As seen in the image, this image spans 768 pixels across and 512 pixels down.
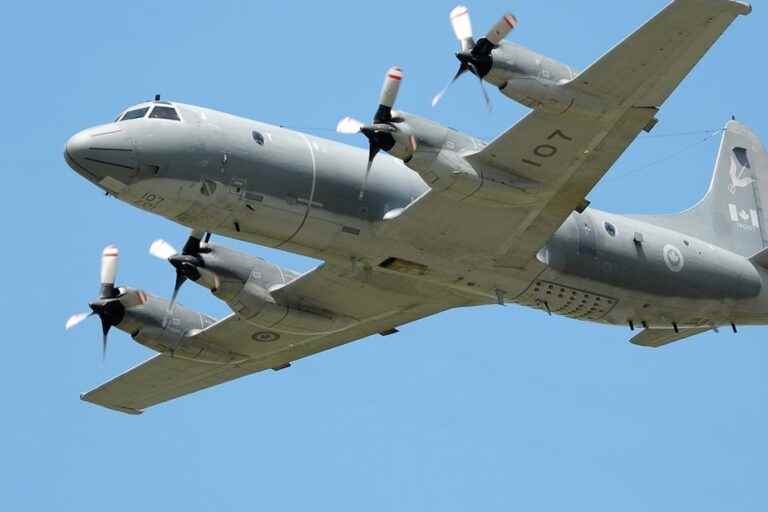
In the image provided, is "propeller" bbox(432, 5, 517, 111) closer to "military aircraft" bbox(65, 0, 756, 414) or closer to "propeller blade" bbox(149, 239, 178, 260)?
"military aircraft" bbox(65, 0, 756, 414)

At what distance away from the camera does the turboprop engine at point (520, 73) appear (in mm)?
29953

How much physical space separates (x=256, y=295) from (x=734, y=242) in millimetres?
12622

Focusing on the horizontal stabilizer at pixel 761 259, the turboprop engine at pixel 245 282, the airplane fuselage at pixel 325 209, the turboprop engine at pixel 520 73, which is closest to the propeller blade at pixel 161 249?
the turboprop engine at pixel 245 282

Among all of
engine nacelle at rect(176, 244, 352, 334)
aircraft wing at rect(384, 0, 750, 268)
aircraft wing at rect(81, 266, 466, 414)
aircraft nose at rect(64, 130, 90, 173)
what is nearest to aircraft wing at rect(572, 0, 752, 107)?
aircraft wing at rect(384, 0, 750, 268)

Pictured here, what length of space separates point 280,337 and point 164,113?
7.75 meters

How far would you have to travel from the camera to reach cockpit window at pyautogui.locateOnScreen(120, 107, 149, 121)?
1249 inches

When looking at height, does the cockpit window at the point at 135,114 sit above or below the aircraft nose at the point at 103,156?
above

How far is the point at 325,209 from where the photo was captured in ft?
105

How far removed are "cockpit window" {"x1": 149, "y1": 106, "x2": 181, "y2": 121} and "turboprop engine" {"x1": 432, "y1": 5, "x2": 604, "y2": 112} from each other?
17.7ft

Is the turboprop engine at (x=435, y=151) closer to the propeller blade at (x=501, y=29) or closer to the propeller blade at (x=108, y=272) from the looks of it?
the propeller blade at (x=501, y=29)

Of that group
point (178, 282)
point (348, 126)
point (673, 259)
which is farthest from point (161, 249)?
point (673, 259)

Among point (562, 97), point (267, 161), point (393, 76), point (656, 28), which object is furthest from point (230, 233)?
point (656, 28)

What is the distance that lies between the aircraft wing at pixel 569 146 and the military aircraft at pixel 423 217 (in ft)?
0.13

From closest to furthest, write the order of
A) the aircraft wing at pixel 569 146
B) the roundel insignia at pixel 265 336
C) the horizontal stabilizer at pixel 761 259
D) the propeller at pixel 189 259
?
1. the aircraft wing at pixel 569 146
2. the propeller at pixel 189 259
3. the roundel insignia at pixel 265 336
4. the horizontal stabilizer at pixel 761 259
